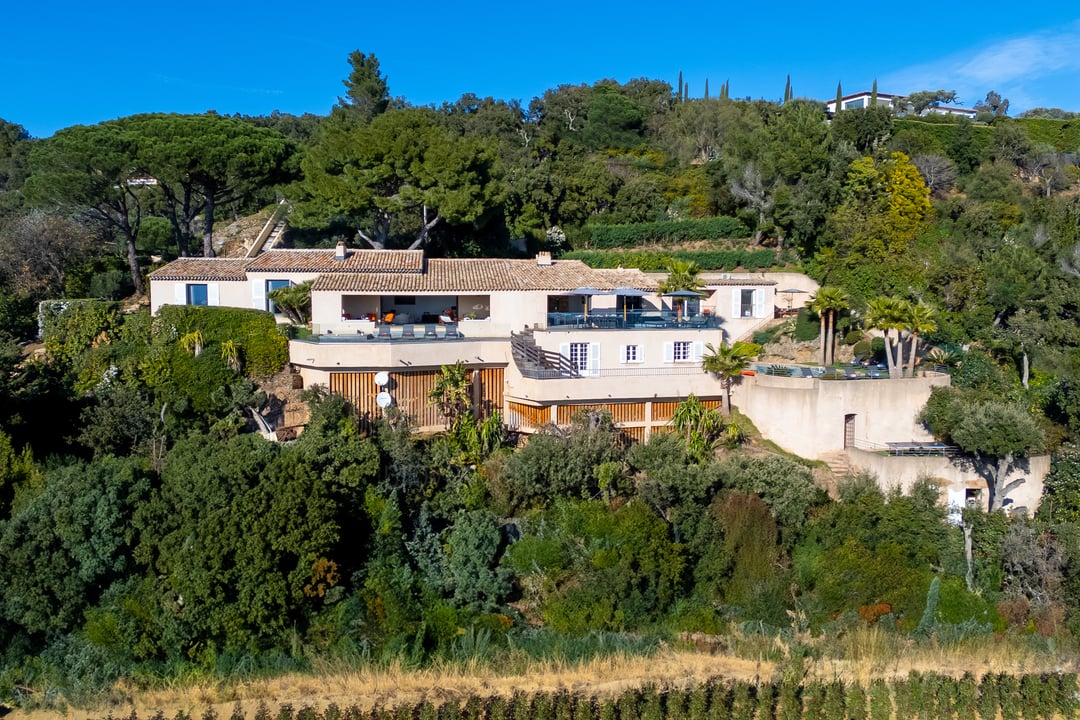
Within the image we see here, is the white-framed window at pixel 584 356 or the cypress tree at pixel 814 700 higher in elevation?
the white-framed window at pixel 584 356

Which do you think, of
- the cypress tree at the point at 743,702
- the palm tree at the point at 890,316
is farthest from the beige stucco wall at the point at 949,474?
the cypress tree at the point at 743,702

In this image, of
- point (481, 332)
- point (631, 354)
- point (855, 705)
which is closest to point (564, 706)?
point (855, 705)

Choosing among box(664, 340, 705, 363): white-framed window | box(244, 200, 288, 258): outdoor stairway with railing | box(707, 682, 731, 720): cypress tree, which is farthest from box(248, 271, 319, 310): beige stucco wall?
box(707, 682, 731, 720): cypress tree

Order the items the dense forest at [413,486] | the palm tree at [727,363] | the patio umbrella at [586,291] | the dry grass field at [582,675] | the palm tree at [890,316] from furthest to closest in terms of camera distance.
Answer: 1. the patio umbrella at [586,291]
2. the palm tree at [890,316]
3. the palm tree at [727,363]
4. the dense forest at [413,486]
5. the dry grass field at [582,675]

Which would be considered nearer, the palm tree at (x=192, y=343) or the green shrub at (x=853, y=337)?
the palm tree at (x=192, y=343)

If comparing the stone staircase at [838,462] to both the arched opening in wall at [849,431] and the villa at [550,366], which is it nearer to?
the villa at [550,366]

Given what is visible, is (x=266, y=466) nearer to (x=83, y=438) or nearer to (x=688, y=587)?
(x=83, y=438)

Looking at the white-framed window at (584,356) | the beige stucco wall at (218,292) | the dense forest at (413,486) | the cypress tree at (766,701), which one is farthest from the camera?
→ the beige stucco wall at (218,292)
